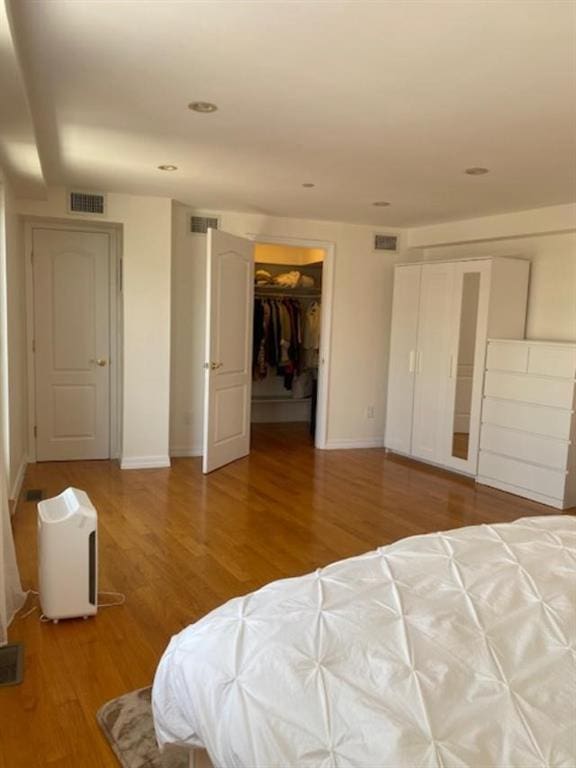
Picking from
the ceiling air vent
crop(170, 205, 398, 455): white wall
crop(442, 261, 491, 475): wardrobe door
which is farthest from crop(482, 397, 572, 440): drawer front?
the ceiling air vent

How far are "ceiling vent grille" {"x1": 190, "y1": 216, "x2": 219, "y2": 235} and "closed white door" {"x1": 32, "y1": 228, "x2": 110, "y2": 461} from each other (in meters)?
0.78

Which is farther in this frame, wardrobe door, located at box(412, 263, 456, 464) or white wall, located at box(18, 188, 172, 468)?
wardrobe door, located at box(412, 263, 456, 464)

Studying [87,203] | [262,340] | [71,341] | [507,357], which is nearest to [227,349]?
[71,341]

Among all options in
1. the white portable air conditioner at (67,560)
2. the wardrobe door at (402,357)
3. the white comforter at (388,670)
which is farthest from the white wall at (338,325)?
the white comforter at (388,670)

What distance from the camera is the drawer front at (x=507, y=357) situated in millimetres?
4668

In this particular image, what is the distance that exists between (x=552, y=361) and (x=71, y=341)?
13.1ft

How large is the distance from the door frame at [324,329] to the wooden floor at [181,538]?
29cm

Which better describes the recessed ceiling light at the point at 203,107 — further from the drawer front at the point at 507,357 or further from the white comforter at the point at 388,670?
the drawer front at the point at 507,357

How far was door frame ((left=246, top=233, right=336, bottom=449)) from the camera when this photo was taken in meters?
5.89

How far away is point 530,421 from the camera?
181 inches

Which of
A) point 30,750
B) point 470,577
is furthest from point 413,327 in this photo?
point 30,750

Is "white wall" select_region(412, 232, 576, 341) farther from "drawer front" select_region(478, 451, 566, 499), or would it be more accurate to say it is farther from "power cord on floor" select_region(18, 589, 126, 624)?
"power cord on floor" select_region(18, 589, 126, 624)

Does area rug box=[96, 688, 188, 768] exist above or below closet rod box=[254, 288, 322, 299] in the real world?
below

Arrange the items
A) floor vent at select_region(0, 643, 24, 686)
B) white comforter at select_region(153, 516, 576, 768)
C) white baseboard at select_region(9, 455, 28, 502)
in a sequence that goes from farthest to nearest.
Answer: white baseboard at select_region(9, 455, 28, 502), floor vent at select_region(0, 643, 24, 686), white comforter at select_region(153, 516, 576, 768)
